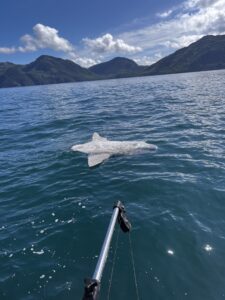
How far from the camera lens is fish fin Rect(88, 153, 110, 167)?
15023 millimetres

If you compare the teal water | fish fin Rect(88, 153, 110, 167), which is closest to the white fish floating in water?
fish fin Rect(88, 153, 110, 167)

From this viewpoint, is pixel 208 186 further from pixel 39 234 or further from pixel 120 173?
pixel 39 234

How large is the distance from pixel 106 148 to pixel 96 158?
1.56 meters

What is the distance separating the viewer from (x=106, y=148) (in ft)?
55.9

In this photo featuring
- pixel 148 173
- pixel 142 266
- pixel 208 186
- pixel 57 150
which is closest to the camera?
pixel 142 266

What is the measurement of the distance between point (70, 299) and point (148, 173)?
7.56m

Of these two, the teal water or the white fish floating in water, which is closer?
the teal water

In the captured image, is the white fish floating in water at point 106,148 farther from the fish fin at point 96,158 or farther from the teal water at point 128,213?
the teal water at point 128,213

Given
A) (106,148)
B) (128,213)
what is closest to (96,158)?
(106,148)

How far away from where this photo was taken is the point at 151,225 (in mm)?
9203

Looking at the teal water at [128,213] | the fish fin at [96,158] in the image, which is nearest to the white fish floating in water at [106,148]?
the fish fin at [96,158]

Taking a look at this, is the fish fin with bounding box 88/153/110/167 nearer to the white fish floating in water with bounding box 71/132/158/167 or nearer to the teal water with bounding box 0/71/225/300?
the white fish floating in water with bounding box 71/132/158/167

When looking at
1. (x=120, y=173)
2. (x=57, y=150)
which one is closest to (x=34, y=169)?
(x=57, y=150)

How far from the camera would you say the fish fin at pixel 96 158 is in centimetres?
1502
